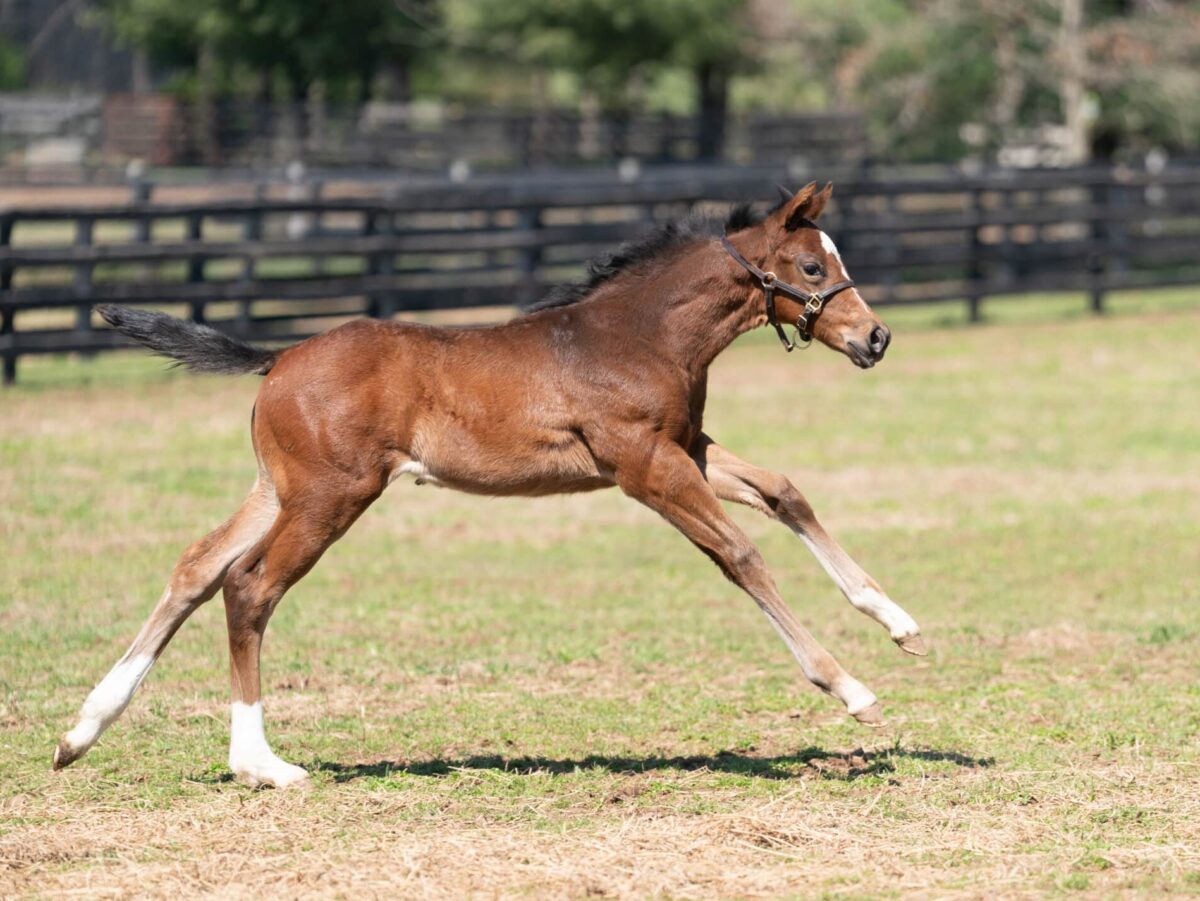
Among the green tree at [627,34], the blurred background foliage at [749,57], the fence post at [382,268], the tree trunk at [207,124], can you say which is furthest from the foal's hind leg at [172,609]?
the tree trunk at [207,124]

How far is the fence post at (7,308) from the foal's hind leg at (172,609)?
30.2 feet

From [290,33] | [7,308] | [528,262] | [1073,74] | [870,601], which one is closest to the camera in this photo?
[870,601]

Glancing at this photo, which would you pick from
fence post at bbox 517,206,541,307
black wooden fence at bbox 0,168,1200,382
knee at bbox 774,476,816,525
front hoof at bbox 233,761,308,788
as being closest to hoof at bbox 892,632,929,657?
knee at bbox 774,476,816,525

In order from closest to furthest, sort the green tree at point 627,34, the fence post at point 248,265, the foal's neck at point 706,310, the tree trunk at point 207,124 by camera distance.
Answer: the foal's neck at point 706,310 → the fence post at point 248,265 → the green tree at point 627,34 → the tree trunk at point 207,124

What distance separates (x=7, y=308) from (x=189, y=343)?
30.0 ft

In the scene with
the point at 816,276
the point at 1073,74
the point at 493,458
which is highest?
the point at 1073,74

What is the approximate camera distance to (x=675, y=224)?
20.2ft

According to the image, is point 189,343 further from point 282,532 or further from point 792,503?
point 792,503

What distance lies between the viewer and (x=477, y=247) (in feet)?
54.9

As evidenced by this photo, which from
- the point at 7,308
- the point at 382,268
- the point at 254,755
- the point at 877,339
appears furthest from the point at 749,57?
the point at 254,755

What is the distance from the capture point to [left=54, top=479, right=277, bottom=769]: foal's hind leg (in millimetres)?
5301

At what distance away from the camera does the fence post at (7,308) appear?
14.0m

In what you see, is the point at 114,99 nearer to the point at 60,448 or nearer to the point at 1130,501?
the point at 60,448

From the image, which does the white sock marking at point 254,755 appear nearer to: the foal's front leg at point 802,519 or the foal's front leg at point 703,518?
the foal's front leg at point 703,518
